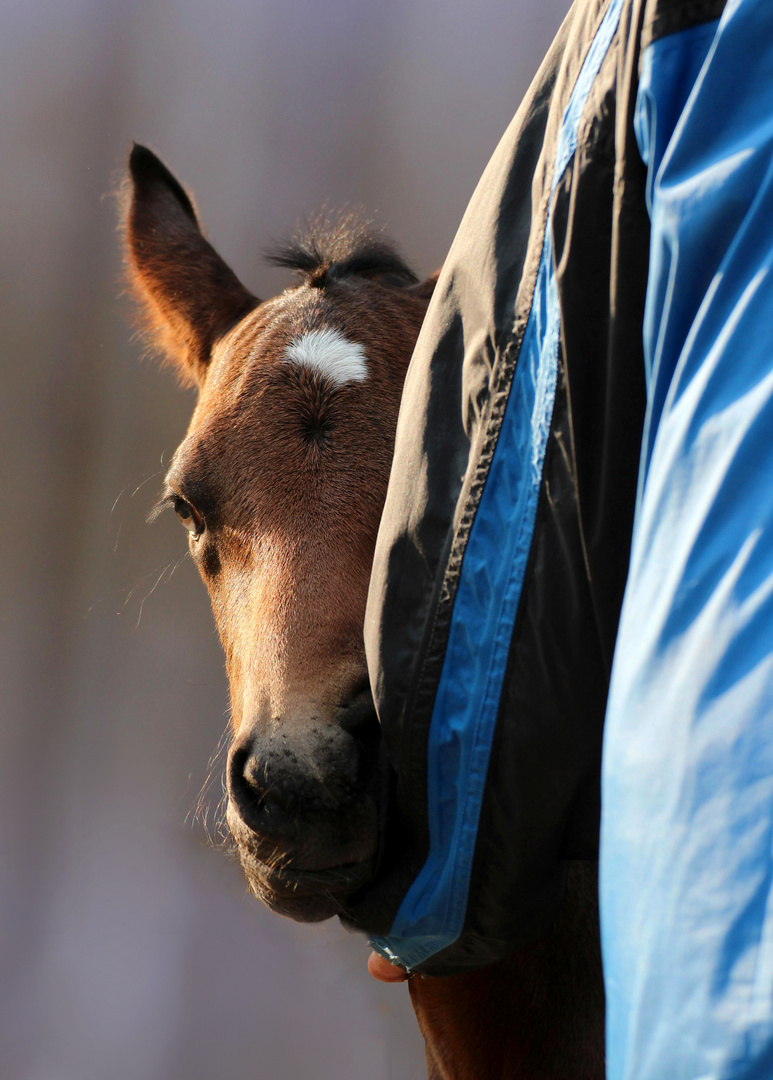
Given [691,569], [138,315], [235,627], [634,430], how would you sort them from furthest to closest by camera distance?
[138,315] → [235,627] → [634,430] → [691,569]

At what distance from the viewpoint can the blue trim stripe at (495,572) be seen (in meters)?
0.59

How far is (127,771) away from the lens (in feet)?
9.11

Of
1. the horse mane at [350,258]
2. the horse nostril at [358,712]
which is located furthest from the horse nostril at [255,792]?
the horse mane at [350,258]

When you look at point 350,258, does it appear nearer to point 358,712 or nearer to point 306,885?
point 358,712

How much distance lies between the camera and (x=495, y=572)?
2.03 feet

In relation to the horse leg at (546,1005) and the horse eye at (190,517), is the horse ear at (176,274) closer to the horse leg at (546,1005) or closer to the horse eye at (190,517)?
the horse eye at (190,517)

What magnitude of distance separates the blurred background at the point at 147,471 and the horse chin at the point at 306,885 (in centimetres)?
180

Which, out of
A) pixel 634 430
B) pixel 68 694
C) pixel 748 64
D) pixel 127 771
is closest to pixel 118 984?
pixel 127 771

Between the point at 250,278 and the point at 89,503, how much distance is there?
3.30 feet

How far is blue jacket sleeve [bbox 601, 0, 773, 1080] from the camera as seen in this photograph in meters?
0.35

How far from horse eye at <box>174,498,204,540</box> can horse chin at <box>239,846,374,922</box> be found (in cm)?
65

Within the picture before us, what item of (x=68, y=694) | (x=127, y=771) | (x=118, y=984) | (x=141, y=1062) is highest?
(x=68, y=694)

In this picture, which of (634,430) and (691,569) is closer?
(691,569)

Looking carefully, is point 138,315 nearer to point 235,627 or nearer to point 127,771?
point 235,627
